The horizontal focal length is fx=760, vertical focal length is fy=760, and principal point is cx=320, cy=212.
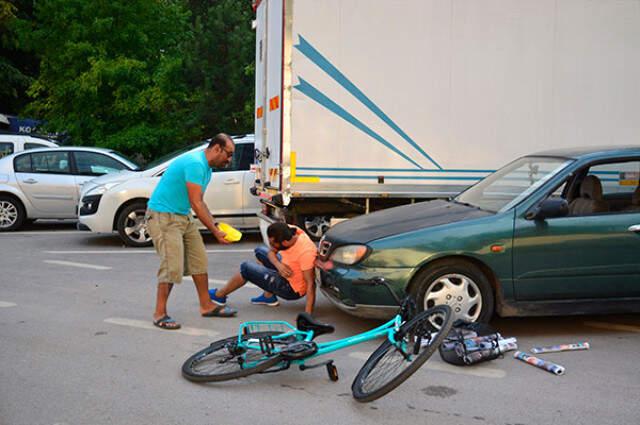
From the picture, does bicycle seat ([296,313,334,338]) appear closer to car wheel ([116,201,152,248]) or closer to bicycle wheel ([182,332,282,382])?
bicycle wheel ([182,332,282,382])

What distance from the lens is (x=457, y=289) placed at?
593cm

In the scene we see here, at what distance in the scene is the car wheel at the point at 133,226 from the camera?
1109 cm

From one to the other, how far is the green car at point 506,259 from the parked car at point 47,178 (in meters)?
7.96

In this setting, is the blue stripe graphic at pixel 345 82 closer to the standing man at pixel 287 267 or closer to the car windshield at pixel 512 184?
the car windshield at pixel 512 184

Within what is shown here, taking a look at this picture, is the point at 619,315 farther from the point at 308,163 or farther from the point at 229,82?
the point at 229,82

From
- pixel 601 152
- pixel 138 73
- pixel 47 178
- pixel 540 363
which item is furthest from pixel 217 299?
pixel 138 73

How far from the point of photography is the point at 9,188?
1304cm

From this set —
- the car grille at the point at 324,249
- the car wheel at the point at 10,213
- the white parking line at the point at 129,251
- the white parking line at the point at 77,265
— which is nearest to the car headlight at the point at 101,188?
the white parking line at the point at 129,251

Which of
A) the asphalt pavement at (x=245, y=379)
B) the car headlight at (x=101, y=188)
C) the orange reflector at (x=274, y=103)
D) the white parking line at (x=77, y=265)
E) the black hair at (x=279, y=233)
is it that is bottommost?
the asphalt pavement at (x=245, y=379)

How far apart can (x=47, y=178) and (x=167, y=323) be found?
7.73 m

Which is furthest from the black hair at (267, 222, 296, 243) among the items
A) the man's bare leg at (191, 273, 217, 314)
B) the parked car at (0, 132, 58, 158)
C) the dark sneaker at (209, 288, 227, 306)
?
the parked car at (0, 132, 58, 158)

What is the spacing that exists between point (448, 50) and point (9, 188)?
7.96 m

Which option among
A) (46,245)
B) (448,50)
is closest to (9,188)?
(46,245)

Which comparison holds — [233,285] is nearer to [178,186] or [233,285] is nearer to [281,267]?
[281,267]
